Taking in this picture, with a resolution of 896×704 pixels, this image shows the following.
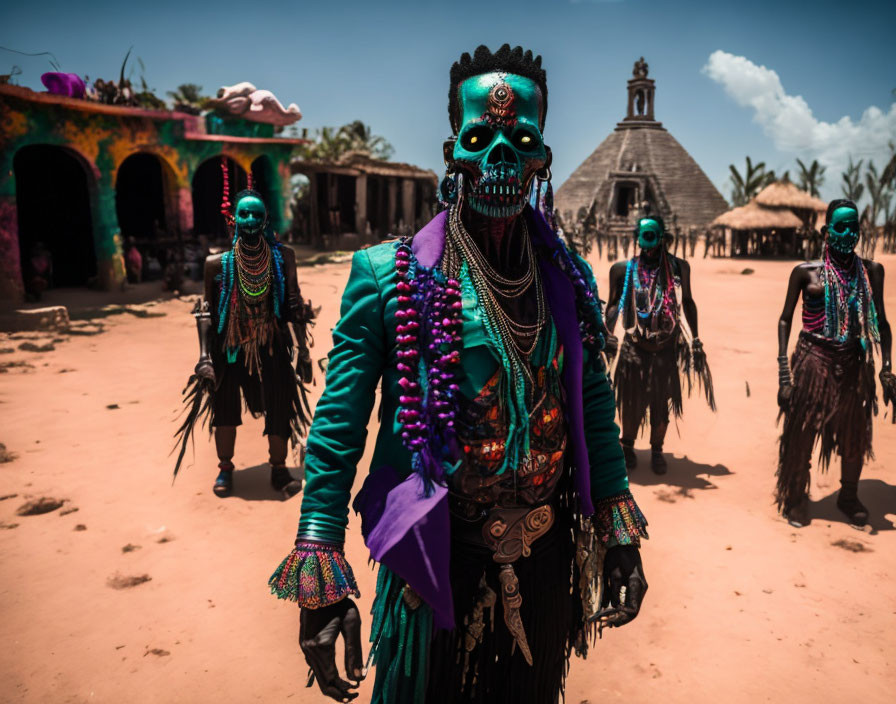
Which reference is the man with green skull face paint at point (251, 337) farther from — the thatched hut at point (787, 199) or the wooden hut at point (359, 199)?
the thatched hut at point (787, 199)

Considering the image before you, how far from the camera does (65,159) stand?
58.4 feet

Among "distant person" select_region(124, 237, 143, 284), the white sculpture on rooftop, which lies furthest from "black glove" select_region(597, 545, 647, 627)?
the white sculpture on rooftop

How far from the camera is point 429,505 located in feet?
5.77

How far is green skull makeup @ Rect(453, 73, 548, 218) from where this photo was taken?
1.91 m

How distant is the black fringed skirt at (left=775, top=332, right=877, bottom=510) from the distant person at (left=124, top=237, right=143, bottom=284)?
640 inches

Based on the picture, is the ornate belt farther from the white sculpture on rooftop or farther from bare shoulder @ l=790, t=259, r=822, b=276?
the white sculpture on rooftop

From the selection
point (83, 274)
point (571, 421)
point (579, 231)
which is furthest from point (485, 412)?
point (579, 231)

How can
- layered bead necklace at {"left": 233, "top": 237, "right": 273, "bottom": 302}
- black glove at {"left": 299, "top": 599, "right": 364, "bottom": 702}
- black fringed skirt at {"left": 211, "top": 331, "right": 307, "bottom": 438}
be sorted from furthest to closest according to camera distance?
black fringed skirt at {"left": 211, "top": 331, "right": 307, "bottom": 438} < layered bead necklace at {"left": 233, "top": 237, "right": 273, "bottom": 302} < black glove at {"left": 299, "top": 599, "right": 364, "bottom": 702}

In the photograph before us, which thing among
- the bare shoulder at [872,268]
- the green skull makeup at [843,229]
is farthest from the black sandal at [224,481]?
the bare shoulder at [872,268]

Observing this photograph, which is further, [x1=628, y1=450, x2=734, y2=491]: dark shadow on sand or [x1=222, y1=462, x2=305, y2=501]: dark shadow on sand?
[x1=628, y1=450, x2=734, y2=491]: dark shadow on sand

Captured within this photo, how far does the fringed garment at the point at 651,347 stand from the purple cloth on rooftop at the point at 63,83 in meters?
13.2

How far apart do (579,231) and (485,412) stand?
27808 mm

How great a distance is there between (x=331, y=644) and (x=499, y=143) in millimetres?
1385

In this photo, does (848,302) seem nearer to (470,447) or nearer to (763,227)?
(470,447)
